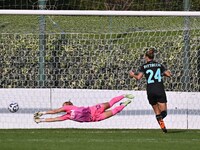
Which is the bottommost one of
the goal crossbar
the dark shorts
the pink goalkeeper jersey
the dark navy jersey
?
the pink goalkeeper jersey

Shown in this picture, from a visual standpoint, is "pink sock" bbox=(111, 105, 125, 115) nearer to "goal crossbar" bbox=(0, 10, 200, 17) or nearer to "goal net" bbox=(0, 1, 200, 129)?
"goal net" bbox=(0, 1, 200, 129)

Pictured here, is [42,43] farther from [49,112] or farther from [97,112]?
[97,112]

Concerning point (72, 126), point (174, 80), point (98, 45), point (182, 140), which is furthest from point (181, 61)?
point (182, 140)

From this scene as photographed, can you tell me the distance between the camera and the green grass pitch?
13406 millimetres

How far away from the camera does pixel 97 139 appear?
583 inches

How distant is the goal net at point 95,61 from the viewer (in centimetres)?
1784

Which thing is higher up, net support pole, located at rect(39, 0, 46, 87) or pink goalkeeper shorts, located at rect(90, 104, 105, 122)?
net support pole, located at rect(39, 0, 46, 87)

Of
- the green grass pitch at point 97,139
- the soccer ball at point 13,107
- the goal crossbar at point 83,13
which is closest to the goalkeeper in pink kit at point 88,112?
the green grass pitch at point 97,139

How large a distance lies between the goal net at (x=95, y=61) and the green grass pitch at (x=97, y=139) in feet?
2.89

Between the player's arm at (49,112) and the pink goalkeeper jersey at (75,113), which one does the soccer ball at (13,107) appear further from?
the pink goalkeeper jersey at (75,113)

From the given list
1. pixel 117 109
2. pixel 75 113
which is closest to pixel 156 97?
pixel 117 109

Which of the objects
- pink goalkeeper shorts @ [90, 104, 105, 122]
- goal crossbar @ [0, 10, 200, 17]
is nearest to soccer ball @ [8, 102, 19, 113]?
pink goalkeeper shorts @ [90, 104, 105, 122]

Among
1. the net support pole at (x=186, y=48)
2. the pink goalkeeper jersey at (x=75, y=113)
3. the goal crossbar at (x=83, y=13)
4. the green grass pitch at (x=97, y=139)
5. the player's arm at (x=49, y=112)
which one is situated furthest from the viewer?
the net support pole at (x=186, y=48)

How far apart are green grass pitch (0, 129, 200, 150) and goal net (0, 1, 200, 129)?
0.88 metres
